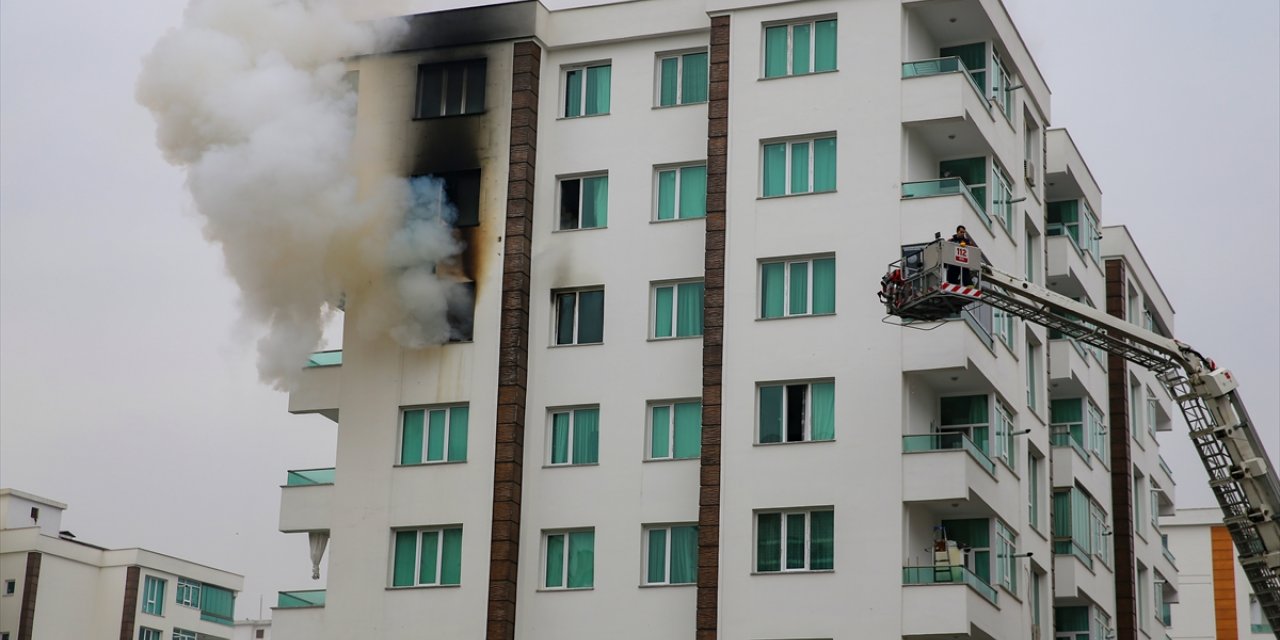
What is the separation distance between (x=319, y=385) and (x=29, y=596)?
54.4 m

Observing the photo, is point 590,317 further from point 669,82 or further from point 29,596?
point 29,596

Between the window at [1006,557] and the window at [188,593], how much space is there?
7210 centimetres

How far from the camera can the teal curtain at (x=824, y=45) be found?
5178 cm

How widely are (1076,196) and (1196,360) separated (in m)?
20.7

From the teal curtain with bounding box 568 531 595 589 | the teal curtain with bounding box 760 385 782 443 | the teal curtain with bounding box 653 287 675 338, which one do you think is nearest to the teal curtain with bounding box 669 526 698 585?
the teal curtain with bounding box 568 531 595 589

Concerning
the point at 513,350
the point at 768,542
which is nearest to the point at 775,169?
the point at 513,350

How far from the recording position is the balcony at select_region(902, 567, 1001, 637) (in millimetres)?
45938

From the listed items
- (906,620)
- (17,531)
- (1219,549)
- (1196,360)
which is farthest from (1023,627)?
(17,531)

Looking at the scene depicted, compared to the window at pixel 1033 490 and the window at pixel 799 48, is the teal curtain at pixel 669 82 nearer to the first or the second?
the window at pixel 799 48

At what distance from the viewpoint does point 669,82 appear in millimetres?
54250

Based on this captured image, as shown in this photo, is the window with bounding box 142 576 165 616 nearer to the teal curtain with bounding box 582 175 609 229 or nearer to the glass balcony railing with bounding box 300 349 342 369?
the glass balcony railing with bounding box 300 349 342 369

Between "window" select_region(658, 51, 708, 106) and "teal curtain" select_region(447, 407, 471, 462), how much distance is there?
10451 mm

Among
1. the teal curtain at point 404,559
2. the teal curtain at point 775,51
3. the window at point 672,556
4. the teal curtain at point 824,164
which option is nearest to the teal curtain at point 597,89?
the teal curtain at point 775,51

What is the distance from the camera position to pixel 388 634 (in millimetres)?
51344
